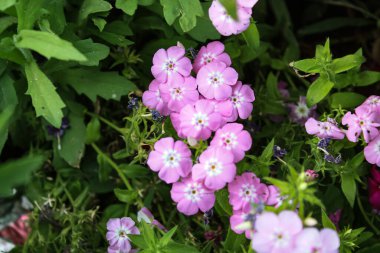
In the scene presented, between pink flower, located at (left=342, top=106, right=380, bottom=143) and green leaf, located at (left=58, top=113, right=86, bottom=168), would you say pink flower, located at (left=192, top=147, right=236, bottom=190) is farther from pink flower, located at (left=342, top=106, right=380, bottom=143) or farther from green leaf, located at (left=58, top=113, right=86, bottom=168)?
green leaf, located at (left=58, top=113, right=86, bottom=168)

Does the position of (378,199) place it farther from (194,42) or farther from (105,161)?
(105,161)

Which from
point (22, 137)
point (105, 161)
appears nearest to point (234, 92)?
point (105, 161)

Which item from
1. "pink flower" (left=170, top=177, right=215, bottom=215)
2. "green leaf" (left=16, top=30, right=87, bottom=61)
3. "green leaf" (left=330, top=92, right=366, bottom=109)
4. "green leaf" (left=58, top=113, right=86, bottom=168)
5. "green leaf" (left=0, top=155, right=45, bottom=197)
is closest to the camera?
"green leaf" (left=0, top=155, right=45, bottom=197)

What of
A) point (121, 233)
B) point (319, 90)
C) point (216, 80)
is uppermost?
point (216, 80)

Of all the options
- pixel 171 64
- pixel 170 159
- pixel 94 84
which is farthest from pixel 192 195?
pixel 94 84

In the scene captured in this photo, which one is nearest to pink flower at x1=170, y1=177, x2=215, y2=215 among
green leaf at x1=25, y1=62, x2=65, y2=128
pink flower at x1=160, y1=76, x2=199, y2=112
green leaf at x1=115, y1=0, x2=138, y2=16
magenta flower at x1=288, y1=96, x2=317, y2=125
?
pink flower at x1=160, y1=76, x2=199, y2=112

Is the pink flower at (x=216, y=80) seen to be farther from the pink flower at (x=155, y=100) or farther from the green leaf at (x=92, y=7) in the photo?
the green leaf at (x=92, y=7)

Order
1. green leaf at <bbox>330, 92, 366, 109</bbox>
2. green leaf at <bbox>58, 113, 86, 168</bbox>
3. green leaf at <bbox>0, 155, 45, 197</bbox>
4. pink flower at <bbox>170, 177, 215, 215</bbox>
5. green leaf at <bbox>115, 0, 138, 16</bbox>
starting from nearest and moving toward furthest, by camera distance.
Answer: green leaf at <bbox>0, 155, 45, 197</bbox> → pink flower at <bbox>170, 177, 215, 215</bbox> → green leaf at <bbox>115, 0, 138, 16</bbox> → green leaf at <bbox>330, 92, 366, 109</bbox> → green leaf at <bbox>58, 113, 86, 168</bbox>

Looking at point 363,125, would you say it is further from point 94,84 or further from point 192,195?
point 94,84
